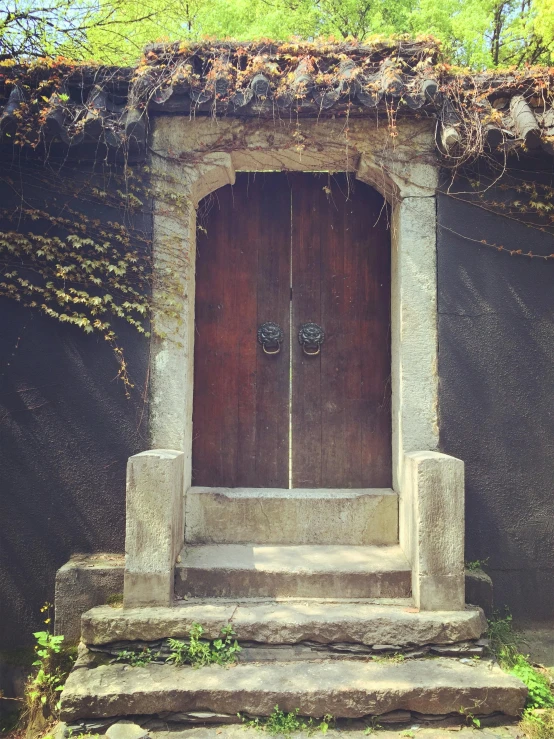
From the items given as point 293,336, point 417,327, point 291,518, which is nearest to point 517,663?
point 291,518

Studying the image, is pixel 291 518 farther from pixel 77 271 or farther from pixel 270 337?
pixel 77 271

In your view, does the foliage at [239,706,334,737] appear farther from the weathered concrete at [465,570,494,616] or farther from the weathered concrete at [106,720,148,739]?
the weathered concrete at [465,570,494,616]

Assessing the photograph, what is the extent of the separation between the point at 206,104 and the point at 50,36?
1.93 m

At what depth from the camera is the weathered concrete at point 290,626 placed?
121 inches

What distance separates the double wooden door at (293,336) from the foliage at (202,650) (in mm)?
1229

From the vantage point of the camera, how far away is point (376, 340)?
4.25 m

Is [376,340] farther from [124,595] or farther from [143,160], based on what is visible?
[124,595]

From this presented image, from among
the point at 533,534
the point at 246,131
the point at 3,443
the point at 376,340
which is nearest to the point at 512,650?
the point at 533,534

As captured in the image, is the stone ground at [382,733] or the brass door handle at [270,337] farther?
the brass door handle at [270,337]

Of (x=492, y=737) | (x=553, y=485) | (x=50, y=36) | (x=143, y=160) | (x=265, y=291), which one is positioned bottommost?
(x=492, y=737)

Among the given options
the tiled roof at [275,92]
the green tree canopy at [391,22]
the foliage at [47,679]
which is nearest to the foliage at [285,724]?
the foliage at [47,679]

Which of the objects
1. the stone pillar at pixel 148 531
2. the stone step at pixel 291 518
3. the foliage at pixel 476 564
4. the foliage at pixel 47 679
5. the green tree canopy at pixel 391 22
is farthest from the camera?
the green tree canopy at pixel 391 22

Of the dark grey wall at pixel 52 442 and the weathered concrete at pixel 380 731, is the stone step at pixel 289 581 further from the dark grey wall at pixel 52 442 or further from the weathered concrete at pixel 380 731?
the weathered concrete at pixel 380 731

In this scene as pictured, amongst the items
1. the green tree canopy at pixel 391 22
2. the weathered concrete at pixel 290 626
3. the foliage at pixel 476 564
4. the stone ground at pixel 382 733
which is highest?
the green tree canopy at pixel 391 22
